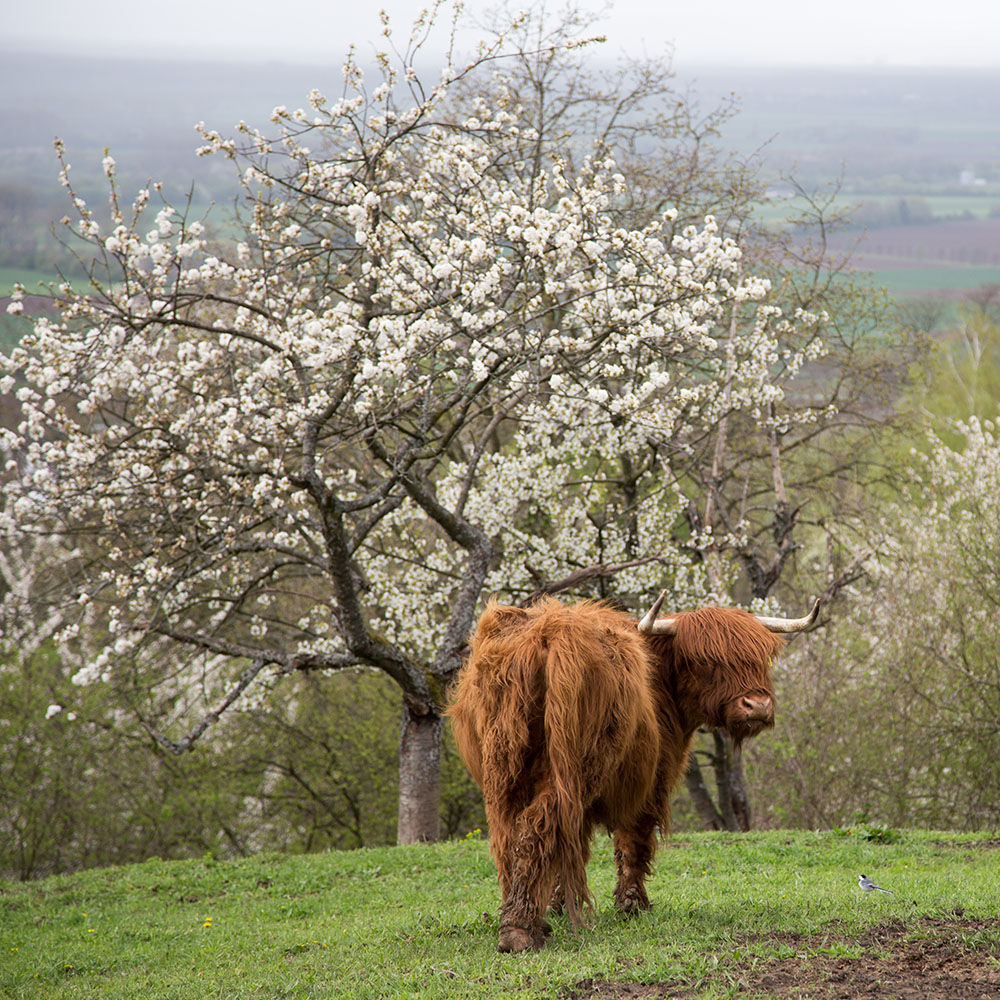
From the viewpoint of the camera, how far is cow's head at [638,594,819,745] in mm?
5727

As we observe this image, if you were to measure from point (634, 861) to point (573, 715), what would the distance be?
4.93 feet

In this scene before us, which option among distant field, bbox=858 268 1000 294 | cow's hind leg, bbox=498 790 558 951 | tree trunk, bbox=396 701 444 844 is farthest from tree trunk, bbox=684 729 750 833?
distant field, bbox=858 268 1000 294

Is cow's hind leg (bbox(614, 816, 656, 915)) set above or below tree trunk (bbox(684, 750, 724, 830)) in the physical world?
above

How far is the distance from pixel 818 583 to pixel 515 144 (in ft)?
31.7

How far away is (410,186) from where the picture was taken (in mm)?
10477

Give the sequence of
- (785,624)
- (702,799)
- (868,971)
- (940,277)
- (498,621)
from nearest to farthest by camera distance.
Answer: (868,971)
(498,621)
(785,624)
(702,799)
(940,277)

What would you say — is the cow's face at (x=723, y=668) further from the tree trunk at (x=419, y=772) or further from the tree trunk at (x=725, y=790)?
the tree trunk at (x=725, y=790)

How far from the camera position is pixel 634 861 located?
20.0 ft

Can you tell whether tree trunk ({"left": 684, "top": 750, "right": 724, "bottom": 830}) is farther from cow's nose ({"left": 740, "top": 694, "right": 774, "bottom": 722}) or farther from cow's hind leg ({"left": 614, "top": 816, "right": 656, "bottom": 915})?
cow's nose ({"left": 740, "top": 694, "right": 774, "bottom": 722})

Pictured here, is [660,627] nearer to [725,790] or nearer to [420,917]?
[420,917]

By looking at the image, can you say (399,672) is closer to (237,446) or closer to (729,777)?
(237,446)

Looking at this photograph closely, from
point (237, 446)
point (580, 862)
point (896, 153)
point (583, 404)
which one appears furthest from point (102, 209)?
point (896, 153)

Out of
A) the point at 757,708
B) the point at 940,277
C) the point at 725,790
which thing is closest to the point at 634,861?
the point at 757,708

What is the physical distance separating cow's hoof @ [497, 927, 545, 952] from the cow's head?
1537 mm
